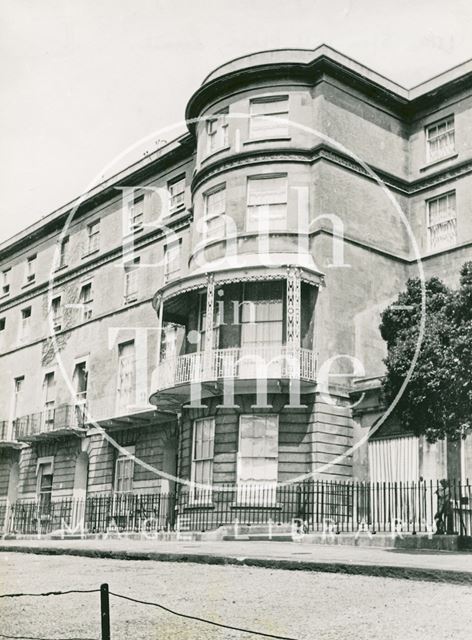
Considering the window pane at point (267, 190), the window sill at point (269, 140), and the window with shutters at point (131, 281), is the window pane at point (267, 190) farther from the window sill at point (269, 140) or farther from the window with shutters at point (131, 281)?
the window with shutters at point (131, 281)

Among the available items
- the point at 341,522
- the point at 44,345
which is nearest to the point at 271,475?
the point at 341,522

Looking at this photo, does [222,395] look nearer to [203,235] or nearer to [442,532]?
[203,235]

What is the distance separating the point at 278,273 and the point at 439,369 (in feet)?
31.4

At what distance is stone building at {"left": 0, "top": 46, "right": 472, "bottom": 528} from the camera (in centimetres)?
2314

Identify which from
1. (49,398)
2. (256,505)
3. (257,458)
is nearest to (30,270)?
(49,398)

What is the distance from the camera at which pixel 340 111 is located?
84.4 ft

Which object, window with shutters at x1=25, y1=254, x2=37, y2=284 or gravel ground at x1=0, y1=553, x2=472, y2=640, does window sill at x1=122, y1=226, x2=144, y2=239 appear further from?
gravel ground at x1=0, y1=553, x2=472, y2=640

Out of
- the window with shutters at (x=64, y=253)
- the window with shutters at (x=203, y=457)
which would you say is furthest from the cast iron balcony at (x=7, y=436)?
the window with shutters at (x=203, y=457)

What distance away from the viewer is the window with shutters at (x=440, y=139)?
2627cm

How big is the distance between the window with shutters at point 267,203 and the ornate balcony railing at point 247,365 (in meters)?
3.77

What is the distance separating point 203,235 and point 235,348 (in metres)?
4.78

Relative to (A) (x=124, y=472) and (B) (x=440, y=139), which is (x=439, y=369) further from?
(A) (x=124, y=472)

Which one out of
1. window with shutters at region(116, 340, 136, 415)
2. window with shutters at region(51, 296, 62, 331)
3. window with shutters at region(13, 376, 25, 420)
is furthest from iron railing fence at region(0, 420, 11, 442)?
window with shutters at region(116, 340, 136, 415)

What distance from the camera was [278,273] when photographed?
23297 millimetres
